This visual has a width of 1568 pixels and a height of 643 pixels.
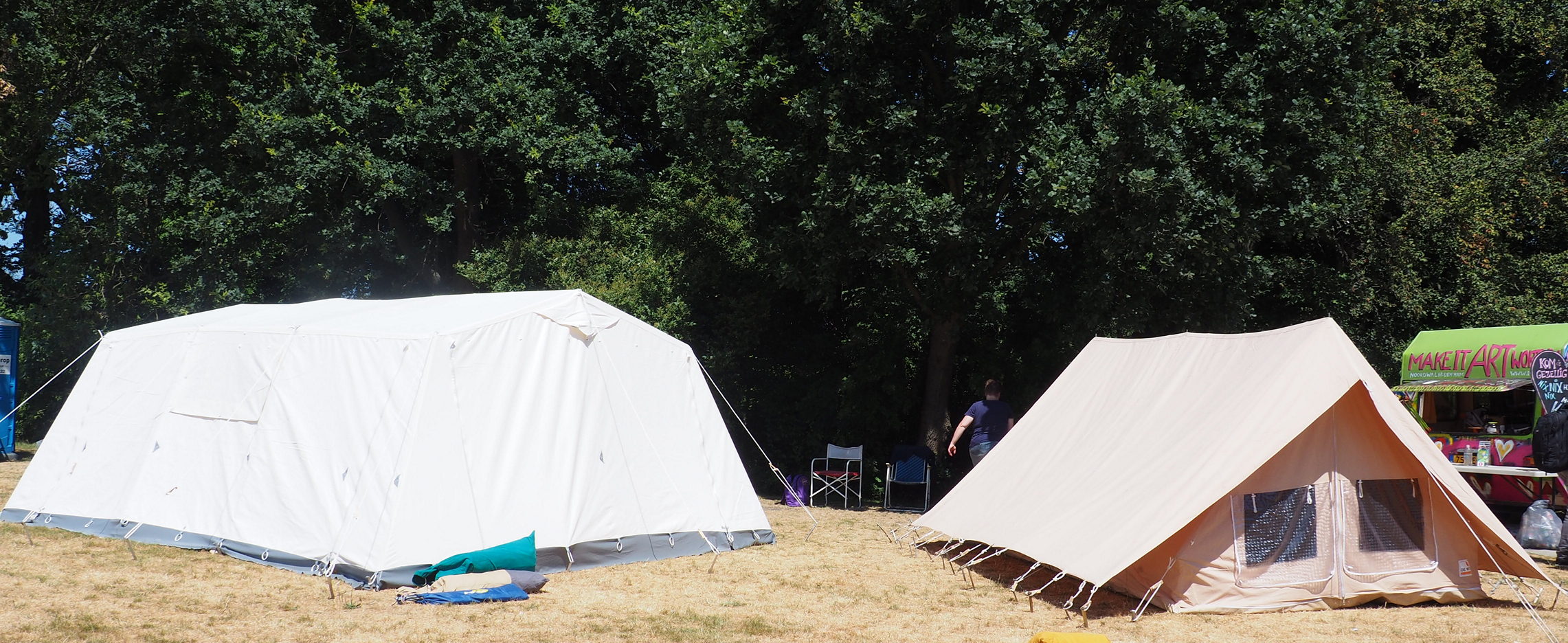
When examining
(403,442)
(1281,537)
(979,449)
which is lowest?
(1281,537)

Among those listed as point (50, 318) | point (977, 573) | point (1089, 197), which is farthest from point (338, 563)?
point (50, 318)

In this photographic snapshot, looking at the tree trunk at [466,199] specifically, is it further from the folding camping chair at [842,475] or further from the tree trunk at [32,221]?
the tree trunk at [32,221]

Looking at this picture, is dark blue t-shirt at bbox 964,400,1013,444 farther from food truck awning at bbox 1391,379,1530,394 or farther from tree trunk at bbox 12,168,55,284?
tree trunk at bbox 12,168,55,284

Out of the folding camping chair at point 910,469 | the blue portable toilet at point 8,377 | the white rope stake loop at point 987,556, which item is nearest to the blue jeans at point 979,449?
the folding camping chair at point 910,469

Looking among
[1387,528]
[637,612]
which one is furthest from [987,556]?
[637,612]

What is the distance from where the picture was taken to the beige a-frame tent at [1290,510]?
247 inches

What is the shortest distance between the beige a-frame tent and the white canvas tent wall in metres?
3.08

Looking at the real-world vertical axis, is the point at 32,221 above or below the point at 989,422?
above

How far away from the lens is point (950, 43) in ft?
37.5

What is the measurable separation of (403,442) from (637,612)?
6.78ft

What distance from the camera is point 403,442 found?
729 cm

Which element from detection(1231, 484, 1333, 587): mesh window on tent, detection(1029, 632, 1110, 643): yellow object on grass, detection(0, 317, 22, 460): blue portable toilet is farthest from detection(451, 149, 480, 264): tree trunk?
detection(1029, 632, 1110, 643): yellow object on grass

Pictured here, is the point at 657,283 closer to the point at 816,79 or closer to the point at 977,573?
the point at 816,79

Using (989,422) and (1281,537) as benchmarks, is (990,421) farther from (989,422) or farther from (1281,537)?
(1281,537)
